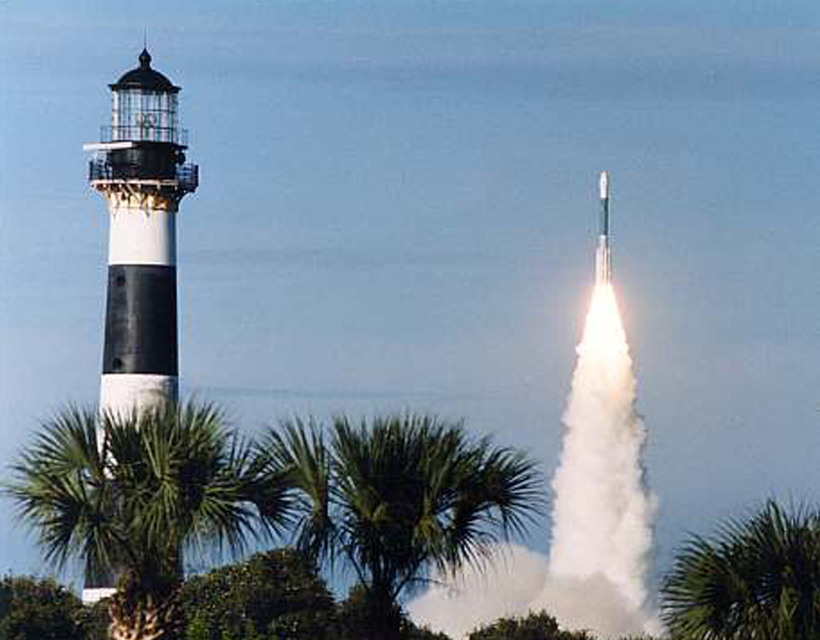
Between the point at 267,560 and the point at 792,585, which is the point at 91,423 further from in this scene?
the point at 267,560

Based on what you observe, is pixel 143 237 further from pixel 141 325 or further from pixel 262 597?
pixel 262 597

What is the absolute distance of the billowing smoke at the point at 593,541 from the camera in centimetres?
12044

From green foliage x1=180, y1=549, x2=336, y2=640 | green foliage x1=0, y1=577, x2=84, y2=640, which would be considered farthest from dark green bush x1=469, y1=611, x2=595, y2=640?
green foliage x1=0, y1=577, x2=84, y2=640

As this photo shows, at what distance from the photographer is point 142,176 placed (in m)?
90.1

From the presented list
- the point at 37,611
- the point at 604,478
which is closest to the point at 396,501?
the point at 37,611

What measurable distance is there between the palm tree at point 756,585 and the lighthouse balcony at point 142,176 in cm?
3827

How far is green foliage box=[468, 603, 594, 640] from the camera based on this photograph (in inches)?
3743

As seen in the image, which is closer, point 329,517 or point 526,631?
point 329,517

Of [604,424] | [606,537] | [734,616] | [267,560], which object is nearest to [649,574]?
[606,537]

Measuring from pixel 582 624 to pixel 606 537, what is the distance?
8.01 meters

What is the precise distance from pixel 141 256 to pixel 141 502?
113 ft

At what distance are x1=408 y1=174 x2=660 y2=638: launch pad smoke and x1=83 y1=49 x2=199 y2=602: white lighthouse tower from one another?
1068 inches

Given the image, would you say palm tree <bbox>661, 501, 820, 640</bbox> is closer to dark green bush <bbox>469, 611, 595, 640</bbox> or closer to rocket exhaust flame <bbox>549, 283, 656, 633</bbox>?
dark green bush <bbox>469, 611, 595, 640</bbox>

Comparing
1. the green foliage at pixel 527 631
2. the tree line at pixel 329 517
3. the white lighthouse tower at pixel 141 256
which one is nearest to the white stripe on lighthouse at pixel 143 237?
the white lighthouse tower at pixel 141 256
